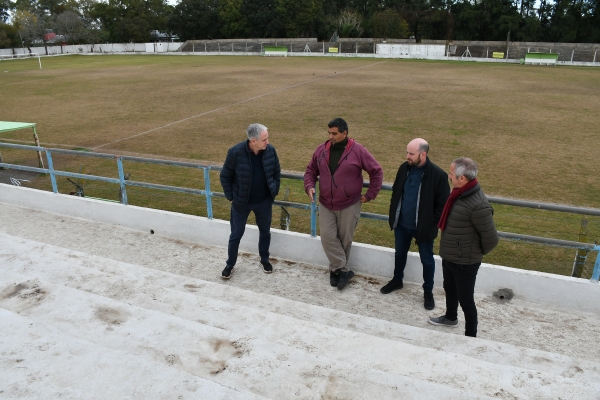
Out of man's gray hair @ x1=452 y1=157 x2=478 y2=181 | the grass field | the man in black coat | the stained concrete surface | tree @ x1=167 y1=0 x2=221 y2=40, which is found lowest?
the grass field

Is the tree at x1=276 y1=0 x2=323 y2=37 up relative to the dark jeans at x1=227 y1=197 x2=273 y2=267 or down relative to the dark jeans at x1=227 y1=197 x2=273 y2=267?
up

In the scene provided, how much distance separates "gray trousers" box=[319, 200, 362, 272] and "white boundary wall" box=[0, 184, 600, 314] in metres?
0.33

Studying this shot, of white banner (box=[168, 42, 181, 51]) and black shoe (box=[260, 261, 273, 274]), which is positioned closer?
black shoe (box=[260, 261, 273, 274])

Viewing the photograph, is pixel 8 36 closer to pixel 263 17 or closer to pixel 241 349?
pixel 263 17

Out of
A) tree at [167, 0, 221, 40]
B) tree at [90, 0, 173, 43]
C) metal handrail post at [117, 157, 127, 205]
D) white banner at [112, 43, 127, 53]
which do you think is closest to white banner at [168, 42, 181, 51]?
white banner at [112, 43, 127, 53]

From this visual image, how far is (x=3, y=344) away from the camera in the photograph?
300 cm

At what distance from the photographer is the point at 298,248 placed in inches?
219

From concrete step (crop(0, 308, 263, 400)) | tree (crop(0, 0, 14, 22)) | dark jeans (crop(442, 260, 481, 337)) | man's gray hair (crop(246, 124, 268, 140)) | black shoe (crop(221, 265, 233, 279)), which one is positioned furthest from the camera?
tree (crop(0, 0, 14, 22))

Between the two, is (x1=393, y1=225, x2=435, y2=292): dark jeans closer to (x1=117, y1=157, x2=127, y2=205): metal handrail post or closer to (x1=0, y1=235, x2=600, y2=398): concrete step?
(x1=0, y1=235, x2=600, y2=398): concrete step

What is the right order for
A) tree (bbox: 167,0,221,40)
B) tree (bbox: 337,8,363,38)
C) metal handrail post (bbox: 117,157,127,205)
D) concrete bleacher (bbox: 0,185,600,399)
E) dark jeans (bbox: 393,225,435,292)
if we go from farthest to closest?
tree (bbox: 167,0,221,40)
tree (bbox: 337,8,363,38)
metal handrail post (bbox: 117,157,127,205)
dark jeans (bbox: 393,225,435,292)
concrete bleacher (bbox: 0,185,600,399)

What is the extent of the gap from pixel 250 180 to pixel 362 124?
12.3 meters

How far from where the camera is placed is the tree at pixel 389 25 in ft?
211

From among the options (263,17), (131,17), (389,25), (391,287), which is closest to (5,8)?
(131,17)

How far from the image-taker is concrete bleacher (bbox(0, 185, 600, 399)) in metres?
2.70
